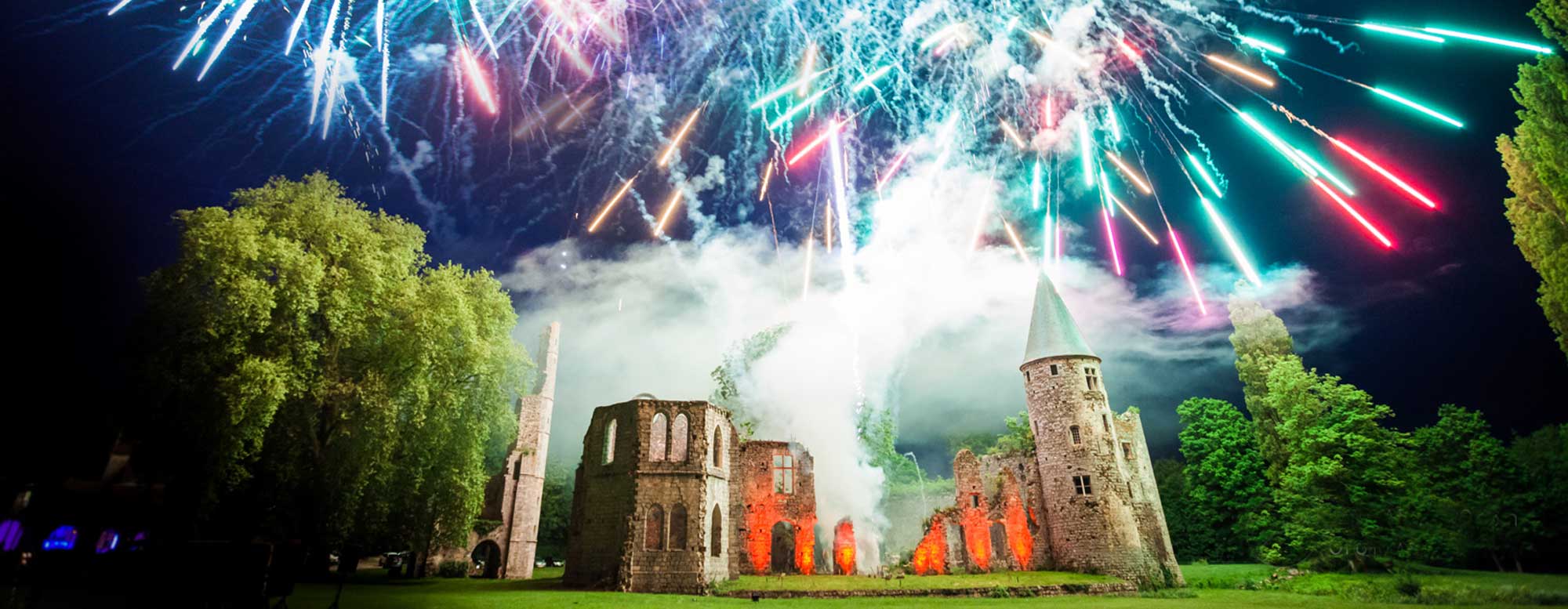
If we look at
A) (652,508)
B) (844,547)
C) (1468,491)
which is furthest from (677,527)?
(1468,491)

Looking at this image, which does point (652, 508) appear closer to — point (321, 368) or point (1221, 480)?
point (321, 368)

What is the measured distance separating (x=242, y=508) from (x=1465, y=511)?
147ft

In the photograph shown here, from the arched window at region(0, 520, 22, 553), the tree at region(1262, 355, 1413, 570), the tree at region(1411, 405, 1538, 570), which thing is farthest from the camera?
the tree at region(1262, 355, 1413, 570)

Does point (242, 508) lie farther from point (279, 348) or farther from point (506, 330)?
point (506, 330)

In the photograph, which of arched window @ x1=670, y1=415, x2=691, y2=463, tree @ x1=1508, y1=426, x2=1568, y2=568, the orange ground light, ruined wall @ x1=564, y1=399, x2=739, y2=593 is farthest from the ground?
the orange ground light

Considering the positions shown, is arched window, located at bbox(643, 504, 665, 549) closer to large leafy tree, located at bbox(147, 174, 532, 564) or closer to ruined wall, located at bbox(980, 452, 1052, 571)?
large leafy tree, located at bbox(147, 174, 532, 564)

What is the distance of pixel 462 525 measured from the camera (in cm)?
1950

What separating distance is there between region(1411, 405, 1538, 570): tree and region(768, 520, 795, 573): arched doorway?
1084 inches

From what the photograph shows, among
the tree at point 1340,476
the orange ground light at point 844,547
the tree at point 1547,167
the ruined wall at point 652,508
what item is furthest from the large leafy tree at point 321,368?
the tree at point 1340,476

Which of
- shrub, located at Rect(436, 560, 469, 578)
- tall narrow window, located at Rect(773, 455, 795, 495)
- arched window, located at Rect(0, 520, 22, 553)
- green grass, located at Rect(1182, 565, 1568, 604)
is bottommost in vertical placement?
green grass, located at Rect(1182, 565, 1568, 604)

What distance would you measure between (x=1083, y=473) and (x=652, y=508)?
2010 cm

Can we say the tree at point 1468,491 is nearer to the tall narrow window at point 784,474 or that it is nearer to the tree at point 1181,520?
the tree at point 1181,520

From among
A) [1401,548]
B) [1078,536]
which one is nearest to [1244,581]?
[1401,548]

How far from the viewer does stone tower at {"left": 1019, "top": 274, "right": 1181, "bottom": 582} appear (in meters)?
27.2
